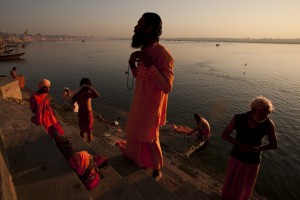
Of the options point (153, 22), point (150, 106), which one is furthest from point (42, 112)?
point (153, 22)

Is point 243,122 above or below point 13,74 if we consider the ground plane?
above

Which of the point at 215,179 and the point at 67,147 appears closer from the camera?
the point at 67,147

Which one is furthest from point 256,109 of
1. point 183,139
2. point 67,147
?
point 183,139

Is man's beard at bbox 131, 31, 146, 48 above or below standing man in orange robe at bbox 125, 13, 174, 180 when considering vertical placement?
above

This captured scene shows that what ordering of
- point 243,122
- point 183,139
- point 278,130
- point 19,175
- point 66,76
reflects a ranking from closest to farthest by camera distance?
point 19,175 → point 243,122 → point 183,139 → point 278,130 → point 66,76

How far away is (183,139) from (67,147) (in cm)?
670

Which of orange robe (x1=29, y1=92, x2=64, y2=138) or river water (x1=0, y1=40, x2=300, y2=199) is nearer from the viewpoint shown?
orange robe (x1=29, y1=92, x2=64, y2=138)

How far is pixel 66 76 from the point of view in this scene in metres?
28.1

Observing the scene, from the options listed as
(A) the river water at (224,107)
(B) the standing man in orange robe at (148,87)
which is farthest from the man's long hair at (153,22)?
(A) the river water at (224,107)

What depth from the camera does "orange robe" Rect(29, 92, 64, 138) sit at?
4.26 m

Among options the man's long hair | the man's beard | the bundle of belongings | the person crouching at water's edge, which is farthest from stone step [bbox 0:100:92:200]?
the person crouching at water's edge

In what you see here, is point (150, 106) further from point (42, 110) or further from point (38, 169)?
point (42, 110)

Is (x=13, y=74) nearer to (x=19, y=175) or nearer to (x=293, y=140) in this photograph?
(x=19, y=175)

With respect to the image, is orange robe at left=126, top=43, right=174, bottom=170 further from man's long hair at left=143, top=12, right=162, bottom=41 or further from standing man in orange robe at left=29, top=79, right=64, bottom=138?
standing man in orange robe at left=29, top=79, right=64, bottom=138
